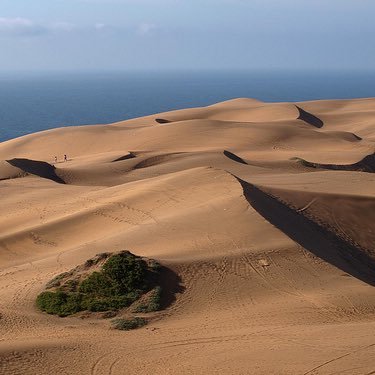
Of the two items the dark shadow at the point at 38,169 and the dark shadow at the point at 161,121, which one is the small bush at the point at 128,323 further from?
the dark shadow at the point at 161,121

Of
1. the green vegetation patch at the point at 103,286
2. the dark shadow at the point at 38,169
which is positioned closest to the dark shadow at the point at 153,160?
the dark shadow at the point at 38,169

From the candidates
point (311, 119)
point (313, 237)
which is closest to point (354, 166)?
point (313, 237)

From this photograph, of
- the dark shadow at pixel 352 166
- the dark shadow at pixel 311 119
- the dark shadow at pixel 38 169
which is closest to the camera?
the dark shadow at pixel 38 169

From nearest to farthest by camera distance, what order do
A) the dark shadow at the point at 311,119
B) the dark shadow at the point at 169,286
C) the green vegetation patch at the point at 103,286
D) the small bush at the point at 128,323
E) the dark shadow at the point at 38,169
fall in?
the small bush at the point at 128,323, the green vegetation patch at the point at 103,286, the dark shadow at the point at 169,286, the dark shadow at the point at 38,169, the dark shadow at the point at 311,119

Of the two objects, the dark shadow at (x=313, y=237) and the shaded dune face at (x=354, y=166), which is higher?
the dark shadow at (x=313, y=237)

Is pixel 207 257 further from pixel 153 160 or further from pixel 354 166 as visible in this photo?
pixel 354 166

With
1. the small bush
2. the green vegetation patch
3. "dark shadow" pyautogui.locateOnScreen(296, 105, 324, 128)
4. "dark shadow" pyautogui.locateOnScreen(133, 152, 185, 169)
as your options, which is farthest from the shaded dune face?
the small bush

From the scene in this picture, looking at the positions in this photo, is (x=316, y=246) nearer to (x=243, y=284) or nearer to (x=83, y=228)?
(x=243, y=284)

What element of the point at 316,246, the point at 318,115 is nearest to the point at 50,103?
the point at 318,115
